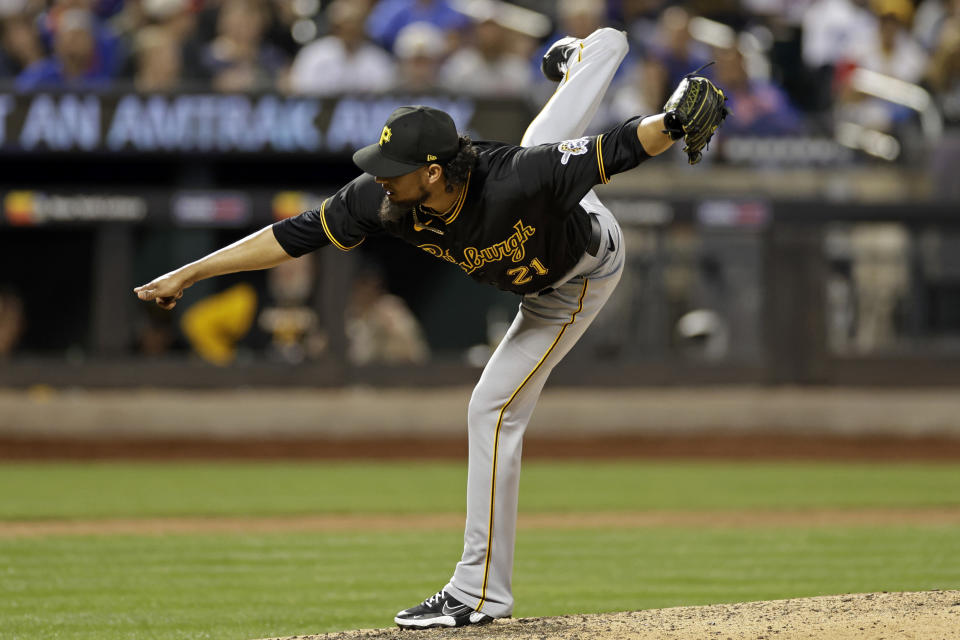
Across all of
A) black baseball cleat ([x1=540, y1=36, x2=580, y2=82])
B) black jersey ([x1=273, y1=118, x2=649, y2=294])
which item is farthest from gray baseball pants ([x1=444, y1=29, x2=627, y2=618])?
black baseball cleat ([x1=540, y1=36, x2=580, y2=82])

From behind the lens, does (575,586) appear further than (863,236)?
No

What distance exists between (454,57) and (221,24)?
220cm

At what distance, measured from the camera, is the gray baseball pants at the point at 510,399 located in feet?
14.4

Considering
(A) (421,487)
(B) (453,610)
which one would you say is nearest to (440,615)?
(B) (453,610)

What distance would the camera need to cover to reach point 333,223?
4.28 metres

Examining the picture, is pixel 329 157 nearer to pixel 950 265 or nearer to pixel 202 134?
pixel 202 134

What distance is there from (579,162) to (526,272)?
0.47 m

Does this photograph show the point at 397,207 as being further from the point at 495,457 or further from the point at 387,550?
the point at 387,550

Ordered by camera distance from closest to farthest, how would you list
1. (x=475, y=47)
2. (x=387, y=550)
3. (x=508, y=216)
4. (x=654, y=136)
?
(x=654, y=136) → (x=508, y=216) → (x=387, y=550) → (x=475, y=47)

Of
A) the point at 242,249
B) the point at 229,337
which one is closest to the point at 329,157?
the point at 229,337

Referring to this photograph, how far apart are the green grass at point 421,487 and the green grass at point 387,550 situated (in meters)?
0.02

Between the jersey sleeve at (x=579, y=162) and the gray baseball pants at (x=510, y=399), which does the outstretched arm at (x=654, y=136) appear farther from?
the gray baseball pants at (x=510, y=399)

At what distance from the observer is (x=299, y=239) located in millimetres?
4285

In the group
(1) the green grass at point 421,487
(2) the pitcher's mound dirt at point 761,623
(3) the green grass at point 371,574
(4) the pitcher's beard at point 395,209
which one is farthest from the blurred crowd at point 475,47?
(2) the pitcher's mound dirt at point 761,623
